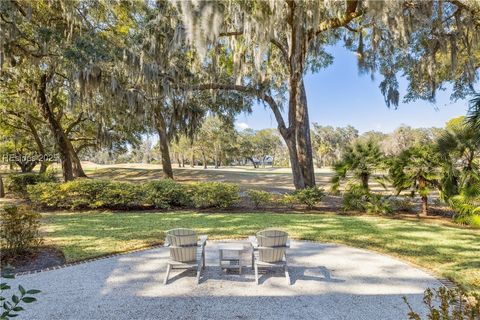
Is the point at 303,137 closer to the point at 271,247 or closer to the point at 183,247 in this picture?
the point at 271,247

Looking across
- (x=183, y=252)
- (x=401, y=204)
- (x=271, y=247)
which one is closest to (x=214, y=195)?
(x=183, y=252)

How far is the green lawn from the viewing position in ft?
17.1

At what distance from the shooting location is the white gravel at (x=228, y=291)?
3459mm

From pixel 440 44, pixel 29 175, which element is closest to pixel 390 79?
pixel 440 44

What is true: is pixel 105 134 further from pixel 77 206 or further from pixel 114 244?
pixel 114 244

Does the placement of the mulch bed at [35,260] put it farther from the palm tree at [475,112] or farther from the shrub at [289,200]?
the palm tree at [475,112]

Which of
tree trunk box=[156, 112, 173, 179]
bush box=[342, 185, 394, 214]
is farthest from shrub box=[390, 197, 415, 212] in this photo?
tree trunk box=[156, 112, 173, 179]

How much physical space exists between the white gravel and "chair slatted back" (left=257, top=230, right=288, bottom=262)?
11.9 inches

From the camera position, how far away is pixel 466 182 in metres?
7.99

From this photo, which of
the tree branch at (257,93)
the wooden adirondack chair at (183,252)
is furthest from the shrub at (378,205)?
the wooden adirondack chair at (183,252)

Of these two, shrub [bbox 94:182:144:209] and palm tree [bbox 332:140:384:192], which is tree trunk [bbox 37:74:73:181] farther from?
palm tree [bbox 332:140:384:192]

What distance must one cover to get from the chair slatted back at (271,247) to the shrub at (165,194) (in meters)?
6.52

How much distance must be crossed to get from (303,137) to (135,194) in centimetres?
642

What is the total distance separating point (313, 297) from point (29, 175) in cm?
1483
